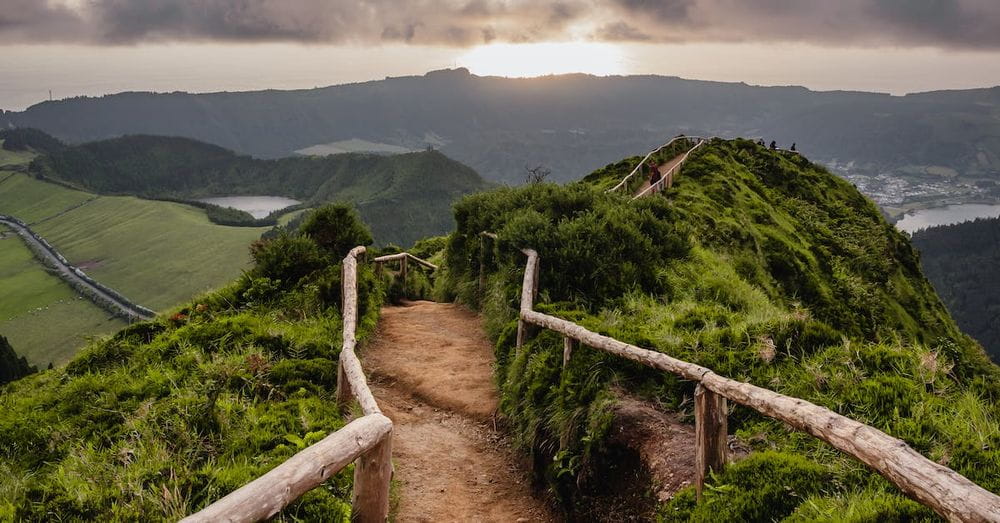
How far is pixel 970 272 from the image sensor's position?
425 feet

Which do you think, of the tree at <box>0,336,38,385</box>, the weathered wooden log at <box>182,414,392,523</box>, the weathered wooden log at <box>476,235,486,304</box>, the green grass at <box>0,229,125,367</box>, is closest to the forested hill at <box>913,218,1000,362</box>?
the weathered wooden log at <box>476,235,486,304</box>

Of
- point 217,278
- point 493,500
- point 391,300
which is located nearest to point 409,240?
point 217,278

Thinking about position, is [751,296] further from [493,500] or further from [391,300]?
[391,300]

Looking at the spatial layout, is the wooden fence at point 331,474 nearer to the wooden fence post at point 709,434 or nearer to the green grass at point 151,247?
the wooden fence post at point 709,434

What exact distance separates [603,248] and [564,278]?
103cm

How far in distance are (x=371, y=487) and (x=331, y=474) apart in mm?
699

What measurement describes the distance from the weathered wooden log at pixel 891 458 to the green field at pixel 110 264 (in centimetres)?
10402

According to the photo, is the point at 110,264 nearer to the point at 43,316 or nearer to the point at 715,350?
the point at 43,316

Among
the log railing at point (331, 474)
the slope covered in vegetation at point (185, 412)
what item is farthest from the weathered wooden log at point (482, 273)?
the log railing at point (331, 474)

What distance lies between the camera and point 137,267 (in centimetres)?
14688

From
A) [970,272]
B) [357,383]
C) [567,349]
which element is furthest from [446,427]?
[970,272]

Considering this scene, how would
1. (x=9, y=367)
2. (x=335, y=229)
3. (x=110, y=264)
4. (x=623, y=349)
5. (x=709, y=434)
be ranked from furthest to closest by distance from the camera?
(x=110, y=264) → (x=9, y=367) → (x=335, y=229) → (x=623, y=349) → (x=709, y=434)

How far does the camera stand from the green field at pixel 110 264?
111312 mm

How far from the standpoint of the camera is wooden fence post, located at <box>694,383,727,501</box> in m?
4.48
